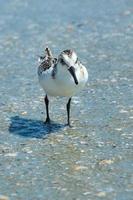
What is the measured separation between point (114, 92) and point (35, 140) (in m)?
2.83

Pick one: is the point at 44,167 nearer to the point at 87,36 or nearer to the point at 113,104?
the point at 113,104

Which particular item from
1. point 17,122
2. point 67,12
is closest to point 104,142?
point 17,122

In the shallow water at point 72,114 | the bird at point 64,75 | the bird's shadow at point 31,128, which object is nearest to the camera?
the shallow water at point 72,114

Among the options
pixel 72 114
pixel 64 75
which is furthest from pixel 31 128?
pixel 64 75

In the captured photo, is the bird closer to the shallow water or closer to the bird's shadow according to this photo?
the bird's shadow

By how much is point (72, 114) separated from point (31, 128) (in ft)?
Answer: 3.20

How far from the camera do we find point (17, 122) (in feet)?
36.9

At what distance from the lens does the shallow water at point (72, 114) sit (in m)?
8.67

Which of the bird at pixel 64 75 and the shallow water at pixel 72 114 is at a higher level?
the bird at pixel 64 75

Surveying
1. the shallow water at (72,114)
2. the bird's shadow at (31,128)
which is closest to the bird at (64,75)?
the bird's shadow at (31,128)

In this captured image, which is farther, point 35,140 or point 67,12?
point 67,12

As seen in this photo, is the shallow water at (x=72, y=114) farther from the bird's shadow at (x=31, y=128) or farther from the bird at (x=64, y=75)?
the bird at (x=64, y=75)

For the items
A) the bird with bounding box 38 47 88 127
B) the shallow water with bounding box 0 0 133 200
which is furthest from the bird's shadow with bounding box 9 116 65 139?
the bird with bounding box 38 47 88 127

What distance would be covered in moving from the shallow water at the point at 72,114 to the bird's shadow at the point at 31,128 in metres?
0.02
